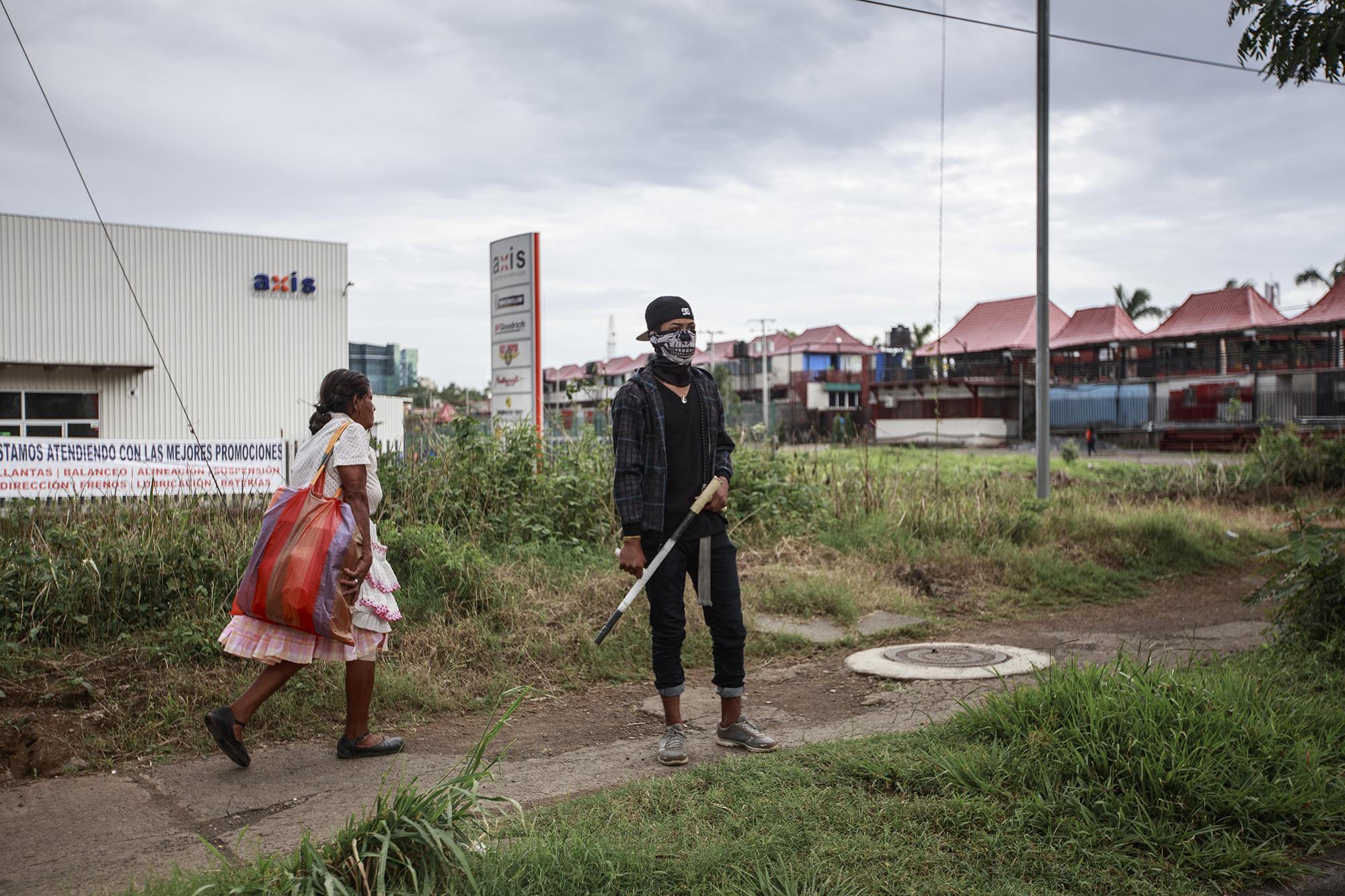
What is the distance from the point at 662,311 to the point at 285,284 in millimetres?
31156

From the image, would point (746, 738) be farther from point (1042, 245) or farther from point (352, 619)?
point (1042, 245)

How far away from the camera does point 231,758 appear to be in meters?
4.38

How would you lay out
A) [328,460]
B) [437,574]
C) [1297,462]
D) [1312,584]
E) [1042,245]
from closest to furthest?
[328,460] → [1312,584] → [437,574] → [1042,245] → [1297,462]

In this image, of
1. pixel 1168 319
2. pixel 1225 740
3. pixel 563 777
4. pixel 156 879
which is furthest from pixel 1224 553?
pixel 1168 319

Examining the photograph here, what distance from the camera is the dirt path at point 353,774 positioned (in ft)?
11.5

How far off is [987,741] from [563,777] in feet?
5.64

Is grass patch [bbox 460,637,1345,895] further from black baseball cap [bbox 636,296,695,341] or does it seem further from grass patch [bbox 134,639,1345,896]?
black baseball cap [bbox 636,296,695,341]

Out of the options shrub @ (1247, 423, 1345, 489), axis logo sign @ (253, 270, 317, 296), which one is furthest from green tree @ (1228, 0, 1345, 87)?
axis logo sign @ (253, 270, 317, 296)

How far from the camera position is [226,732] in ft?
14.1

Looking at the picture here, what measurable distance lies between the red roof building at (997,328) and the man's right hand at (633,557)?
47.7 meters

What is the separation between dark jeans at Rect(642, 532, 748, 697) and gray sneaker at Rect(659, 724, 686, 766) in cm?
16

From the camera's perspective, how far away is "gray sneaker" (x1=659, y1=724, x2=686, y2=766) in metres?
4.42

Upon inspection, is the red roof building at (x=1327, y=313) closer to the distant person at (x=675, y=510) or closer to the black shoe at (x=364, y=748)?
the distant person at (x=675, y=510)

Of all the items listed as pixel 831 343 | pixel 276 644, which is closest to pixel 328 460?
pixel 276 644
